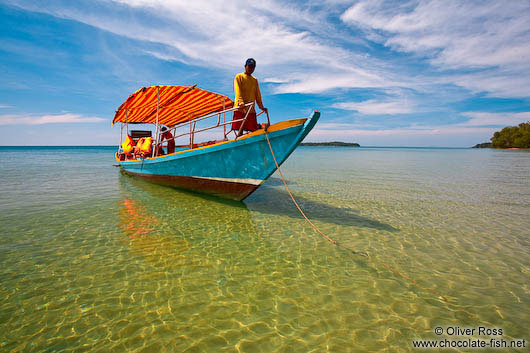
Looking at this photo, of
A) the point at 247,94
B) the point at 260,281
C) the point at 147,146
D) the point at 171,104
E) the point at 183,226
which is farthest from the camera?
the point at 147,146

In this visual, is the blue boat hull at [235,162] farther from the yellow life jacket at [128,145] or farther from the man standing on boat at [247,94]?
the yellow life jacket at [128,145]

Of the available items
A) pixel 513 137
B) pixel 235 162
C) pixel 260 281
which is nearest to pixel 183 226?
pixel 235 162

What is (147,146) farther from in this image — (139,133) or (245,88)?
(245,88)

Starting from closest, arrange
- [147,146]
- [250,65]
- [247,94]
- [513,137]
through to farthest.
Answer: [250,65]
[247,94]
[147,146]
[513,137]

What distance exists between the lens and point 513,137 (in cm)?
7538

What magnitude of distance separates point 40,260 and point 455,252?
21.3 feet

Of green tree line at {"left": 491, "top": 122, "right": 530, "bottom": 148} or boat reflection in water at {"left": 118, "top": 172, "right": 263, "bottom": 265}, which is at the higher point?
green tree line at {"left": 491, "top": 122, "right": 530, "bottom": 148}

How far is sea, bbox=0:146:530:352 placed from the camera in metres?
2.28

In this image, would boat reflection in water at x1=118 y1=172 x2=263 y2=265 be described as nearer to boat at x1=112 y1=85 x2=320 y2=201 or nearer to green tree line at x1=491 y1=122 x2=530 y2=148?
boat at x1=112 y1=85 x2=320 y2=201

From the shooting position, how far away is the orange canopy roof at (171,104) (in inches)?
339

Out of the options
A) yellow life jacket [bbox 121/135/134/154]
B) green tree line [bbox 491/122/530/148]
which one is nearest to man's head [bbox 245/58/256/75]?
yellow life jacket [bbox 121/135/134/154]

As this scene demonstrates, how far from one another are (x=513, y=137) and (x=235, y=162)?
10437cm

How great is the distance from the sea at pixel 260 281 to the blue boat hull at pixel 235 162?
3.67 feet

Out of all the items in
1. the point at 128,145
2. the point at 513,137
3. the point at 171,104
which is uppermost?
the point at 513,137
